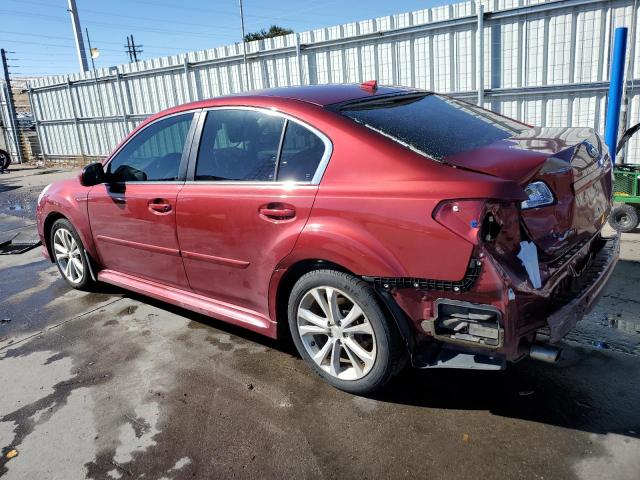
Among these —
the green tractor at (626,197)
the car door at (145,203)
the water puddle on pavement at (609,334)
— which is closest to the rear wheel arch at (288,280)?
the car door at (145,203)

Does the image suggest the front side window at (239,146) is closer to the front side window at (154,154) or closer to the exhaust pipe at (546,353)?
the front side window at (154,154)

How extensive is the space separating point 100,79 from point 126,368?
1381 cm

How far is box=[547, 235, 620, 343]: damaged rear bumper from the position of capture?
2.25m

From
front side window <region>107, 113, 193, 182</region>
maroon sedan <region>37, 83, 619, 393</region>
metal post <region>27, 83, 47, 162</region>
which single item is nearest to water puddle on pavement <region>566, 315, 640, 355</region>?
maroon sedan <region>37, 83, 619, 393</region>

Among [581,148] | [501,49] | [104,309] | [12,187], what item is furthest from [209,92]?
[581,148]

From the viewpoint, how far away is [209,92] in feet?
39.9

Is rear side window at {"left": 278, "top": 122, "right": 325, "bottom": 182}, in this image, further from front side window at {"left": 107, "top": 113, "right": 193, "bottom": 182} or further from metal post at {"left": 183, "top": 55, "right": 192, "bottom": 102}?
metal post at {"left": 183, "top": 55, "right": 192, "bottom": 102}

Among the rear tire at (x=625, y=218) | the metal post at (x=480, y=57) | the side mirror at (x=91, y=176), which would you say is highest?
the metal post at (x=480, y=57)

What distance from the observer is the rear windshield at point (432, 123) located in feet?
8.50

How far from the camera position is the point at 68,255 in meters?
4.78

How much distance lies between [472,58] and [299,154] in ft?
20.5

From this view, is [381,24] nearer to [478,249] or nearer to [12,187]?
[478,249]

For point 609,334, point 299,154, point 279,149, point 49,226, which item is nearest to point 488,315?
point 299,154

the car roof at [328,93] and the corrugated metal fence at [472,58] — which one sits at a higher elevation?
the corrugated metal fence at [472,58]
